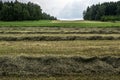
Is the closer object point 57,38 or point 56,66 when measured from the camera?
point 56,66

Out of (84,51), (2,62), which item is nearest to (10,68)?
(2,62)

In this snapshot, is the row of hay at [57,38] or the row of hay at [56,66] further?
the row of hay at [57,38]

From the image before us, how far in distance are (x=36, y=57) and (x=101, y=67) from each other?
3.49 meters

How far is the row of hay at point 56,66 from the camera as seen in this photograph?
56.2 ft

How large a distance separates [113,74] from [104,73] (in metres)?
0.44

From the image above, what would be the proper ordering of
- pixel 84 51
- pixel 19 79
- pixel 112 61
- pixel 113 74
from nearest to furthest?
pixel 19 79 → pixel 113 74 → pixel 112 61 → pixel 84 51

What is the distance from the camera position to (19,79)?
15.9 metres

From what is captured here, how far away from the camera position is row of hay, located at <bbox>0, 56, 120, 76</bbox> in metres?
17.1

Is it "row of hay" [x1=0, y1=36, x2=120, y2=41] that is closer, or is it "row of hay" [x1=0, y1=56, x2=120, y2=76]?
"row of hay" [x1=0, y1=56, x2=120, y2=76]

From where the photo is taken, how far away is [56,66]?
17.7m

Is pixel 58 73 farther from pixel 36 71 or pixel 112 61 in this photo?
pixel 112 61

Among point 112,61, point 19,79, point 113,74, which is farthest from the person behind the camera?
point 112,61

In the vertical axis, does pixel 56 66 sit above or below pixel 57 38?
above

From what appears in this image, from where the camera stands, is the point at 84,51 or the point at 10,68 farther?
the point at 84,51
